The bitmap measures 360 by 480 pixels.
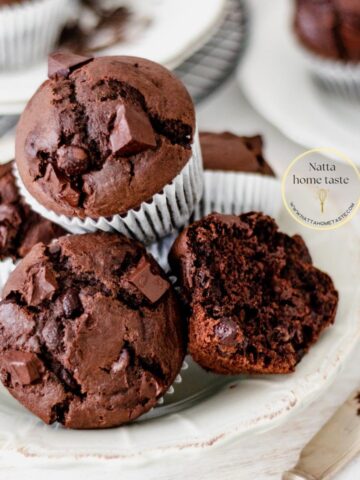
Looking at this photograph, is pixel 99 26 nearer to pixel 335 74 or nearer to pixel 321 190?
pixel 335 74

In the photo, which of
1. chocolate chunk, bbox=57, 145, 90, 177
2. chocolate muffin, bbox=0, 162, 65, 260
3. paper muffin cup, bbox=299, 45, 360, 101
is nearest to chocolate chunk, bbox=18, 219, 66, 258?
chocolate muffin, bbox=0, 162, 65, 260

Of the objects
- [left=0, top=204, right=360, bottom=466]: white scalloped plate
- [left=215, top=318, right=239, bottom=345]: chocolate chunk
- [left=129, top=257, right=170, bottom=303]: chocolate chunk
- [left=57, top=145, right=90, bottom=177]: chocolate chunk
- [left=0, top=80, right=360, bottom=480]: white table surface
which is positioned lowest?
[left=0, top=80, right=360, bottom=480]: white table surface

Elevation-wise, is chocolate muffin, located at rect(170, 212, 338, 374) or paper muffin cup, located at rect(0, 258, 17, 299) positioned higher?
chocolate muffin, located at rect(170, 212, 338, 374)

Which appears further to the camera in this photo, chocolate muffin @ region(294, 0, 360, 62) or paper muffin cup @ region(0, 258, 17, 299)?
chocolate muffin @ region(294, 0, 360, 62)

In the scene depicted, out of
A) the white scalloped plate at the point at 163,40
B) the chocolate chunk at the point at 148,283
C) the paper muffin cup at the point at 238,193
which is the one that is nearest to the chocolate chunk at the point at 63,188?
the chocolate chunk at the point at 148,283

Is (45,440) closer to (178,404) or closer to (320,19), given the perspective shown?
(178,404)

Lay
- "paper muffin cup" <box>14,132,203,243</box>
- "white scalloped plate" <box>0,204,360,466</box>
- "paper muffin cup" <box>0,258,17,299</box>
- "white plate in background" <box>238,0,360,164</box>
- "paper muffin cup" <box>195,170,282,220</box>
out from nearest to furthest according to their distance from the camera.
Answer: "white scalloped plate" <box>0,204,360,466</box> → "paper muffin cup" <box>14,132,203,243</box> → "paper muffin cup" <box>0,258,17,299</box> → "paper muffin cup" <box>195,170,282,220</box> → "white plate in background" <box>238,0,360,164</box>

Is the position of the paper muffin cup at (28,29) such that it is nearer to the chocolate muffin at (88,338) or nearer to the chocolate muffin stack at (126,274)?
the chocolate muffin stack at (126,274)

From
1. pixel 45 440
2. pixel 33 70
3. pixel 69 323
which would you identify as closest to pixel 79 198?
pixel 69 323

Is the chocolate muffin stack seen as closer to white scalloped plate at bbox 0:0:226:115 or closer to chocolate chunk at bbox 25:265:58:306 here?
chocolate chunk at bbox 25:265:58:306
